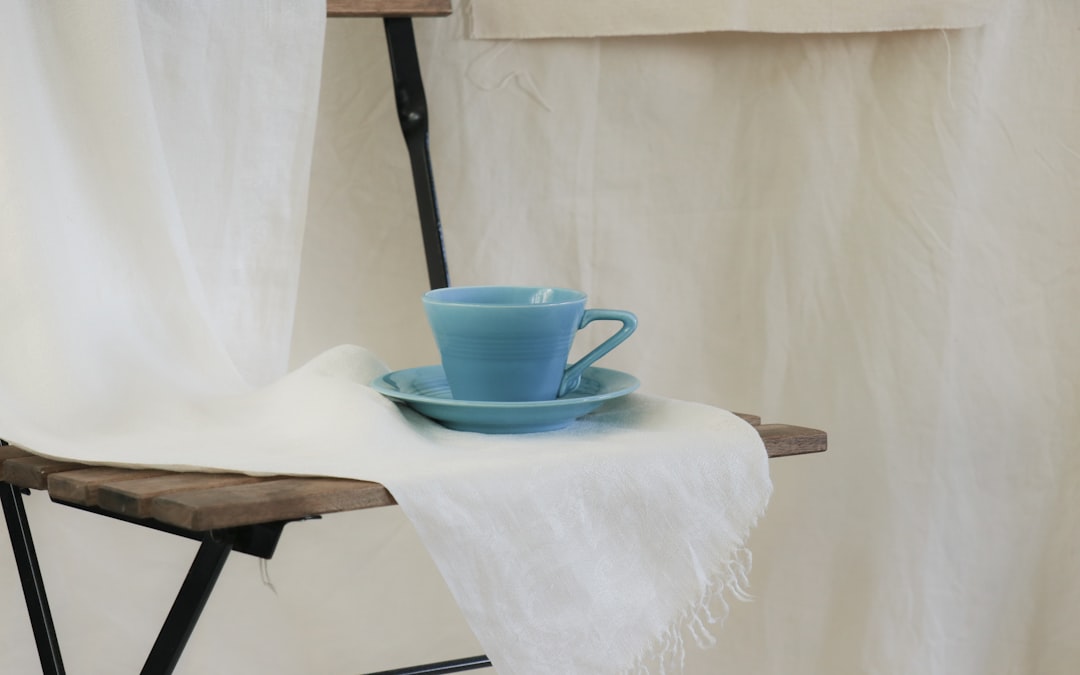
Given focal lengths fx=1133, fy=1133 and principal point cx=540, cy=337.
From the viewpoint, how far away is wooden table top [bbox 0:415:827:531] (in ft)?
1.58

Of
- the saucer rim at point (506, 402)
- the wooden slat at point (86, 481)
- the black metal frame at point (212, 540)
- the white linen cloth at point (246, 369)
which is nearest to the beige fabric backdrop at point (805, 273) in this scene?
the black metal frame at point (212, 540)

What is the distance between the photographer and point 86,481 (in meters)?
0.53

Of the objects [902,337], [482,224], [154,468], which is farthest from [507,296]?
[902,337]

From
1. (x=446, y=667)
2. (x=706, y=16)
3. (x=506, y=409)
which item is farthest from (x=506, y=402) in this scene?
(x=706, y=16)

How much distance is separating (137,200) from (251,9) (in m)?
0.17

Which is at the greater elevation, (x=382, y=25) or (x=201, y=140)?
(x=382, y=25)

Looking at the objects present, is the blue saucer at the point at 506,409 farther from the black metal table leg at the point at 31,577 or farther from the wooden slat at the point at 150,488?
the black metal table leg at the point at 31,577

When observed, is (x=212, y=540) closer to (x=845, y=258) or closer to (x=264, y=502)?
(x=264, y=502)

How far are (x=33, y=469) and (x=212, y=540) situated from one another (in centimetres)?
9

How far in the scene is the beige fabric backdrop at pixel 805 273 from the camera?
1.00 meters

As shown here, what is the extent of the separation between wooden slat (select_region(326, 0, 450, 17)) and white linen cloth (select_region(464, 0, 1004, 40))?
89mm

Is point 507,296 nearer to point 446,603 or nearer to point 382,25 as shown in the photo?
point 382,25

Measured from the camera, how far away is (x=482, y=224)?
1048 millimetres

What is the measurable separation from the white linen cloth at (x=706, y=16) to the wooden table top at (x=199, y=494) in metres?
0.58
